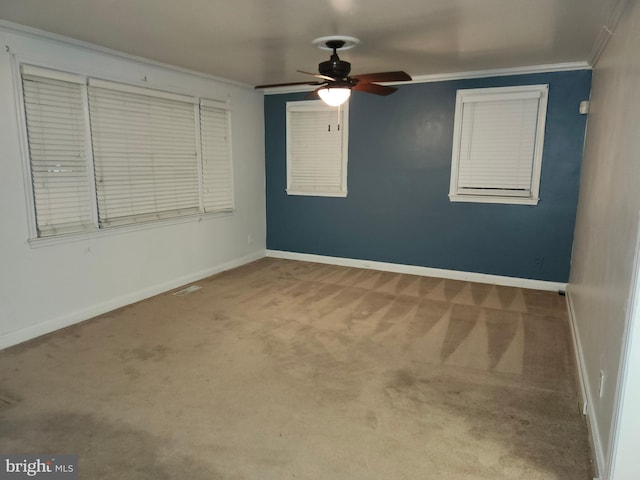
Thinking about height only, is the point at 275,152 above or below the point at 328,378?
above

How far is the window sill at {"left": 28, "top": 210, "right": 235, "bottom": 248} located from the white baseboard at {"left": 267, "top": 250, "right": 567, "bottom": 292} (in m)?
1.37

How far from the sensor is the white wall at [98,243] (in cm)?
329

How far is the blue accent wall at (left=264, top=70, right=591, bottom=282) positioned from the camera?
4.59m

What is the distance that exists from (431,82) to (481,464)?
13.9 feet

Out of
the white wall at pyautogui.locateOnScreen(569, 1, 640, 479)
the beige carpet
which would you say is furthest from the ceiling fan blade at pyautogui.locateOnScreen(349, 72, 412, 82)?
the beige carpet

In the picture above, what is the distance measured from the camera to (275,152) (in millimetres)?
6160

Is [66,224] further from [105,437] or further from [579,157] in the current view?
[579,157]

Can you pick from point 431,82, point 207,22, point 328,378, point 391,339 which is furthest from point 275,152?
point 328,378

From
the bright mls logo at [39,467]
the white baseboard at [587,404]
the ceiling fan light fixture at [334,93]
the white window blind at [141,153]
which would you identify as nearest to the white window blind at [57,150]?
the white window blind at [141,153]

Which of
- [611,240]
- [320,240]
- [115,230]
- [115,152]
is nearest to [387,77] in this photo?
[611,240]

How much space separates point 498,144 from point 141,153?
3.93 m

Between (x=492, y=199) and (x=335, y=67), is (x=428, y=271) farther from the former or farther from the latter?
(x=335, y=67)

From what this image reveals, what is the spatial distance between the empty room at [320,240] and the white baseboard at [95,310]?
2 cm

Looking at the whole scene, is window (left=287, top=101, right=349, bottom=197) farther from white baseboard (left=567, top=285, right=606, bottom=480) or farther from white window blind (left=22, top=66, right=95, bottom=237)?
white baseboard (left=567, top=285, right=606, bottom=480)
